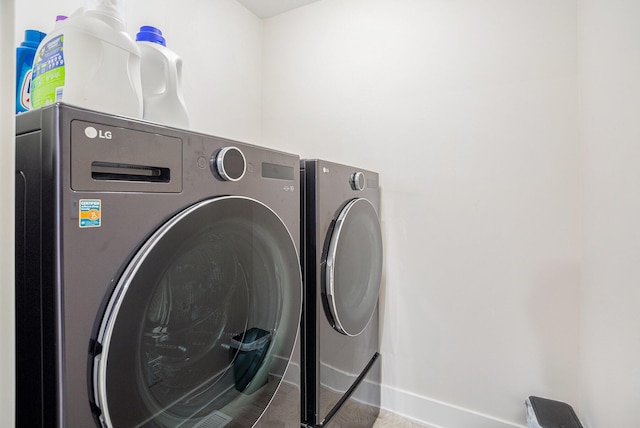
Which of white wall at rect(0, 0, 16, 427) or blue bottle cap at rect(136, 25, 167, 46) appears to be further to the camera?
blue bottle cap at rect(136, 25, 167, 46)

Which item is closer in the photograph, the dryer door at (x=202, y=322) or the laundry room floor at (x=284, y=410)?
the dryer door at (x=202, y=322)

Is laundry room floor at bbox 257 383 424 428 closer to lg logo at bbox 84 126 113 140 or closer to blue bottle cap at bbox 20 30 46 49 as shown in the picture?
lg logo at bbox 84 126 113 140

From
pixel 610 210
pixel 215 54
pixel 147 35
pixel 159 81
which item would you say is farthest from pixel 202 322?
pixel 215 54

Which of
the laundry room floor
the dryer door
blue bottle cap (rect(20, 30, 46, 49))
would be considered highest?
blue bottle cap (rect(20, 30, 46, 49))

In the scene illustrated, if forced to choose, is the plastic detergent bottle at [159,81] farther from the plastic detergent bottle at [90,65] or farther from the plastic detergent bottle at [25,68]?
the plastic detergent bottle at [25,68]

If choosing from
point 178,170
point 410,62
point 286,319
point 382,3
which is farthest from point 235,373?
point 382,3

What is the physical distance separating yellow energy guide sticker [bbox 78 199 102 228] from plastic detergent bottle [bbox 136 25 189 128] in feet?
1.98

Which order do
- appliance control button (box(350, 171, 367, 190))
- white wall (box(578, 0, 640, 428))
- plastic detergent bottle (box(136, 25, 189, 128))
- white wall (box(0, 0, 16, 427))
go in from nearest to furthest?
white wall (box(0, 0, 16, 427)) < white wall (box(578, 0, 640, 428)) < plastic detergent bottle (box(136, 25, 189, 128)) < appliance control button (box(350, 171, 367, 190))

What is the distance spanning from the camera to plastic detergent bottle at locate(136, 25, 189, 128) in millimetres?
1080

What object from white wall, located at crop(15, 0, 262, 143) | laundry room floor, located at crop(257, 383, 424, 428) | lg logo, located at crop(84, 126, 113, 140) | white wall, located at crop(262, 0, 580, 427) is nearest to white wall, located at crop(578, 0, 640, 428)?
white wall, located at crop(262, 0, 580, 427)

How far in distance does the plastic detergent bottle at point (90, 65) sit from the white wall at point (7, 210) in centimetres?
32

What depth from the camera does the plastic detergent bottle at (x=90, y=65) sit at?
2.55ft

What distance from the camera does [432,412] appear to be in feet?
5.64

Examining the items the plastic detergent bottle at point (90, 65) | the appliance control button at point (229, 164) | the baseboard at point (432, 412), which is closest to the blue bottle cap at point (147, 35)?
the plastic detergent bottle at point (90, 65)
